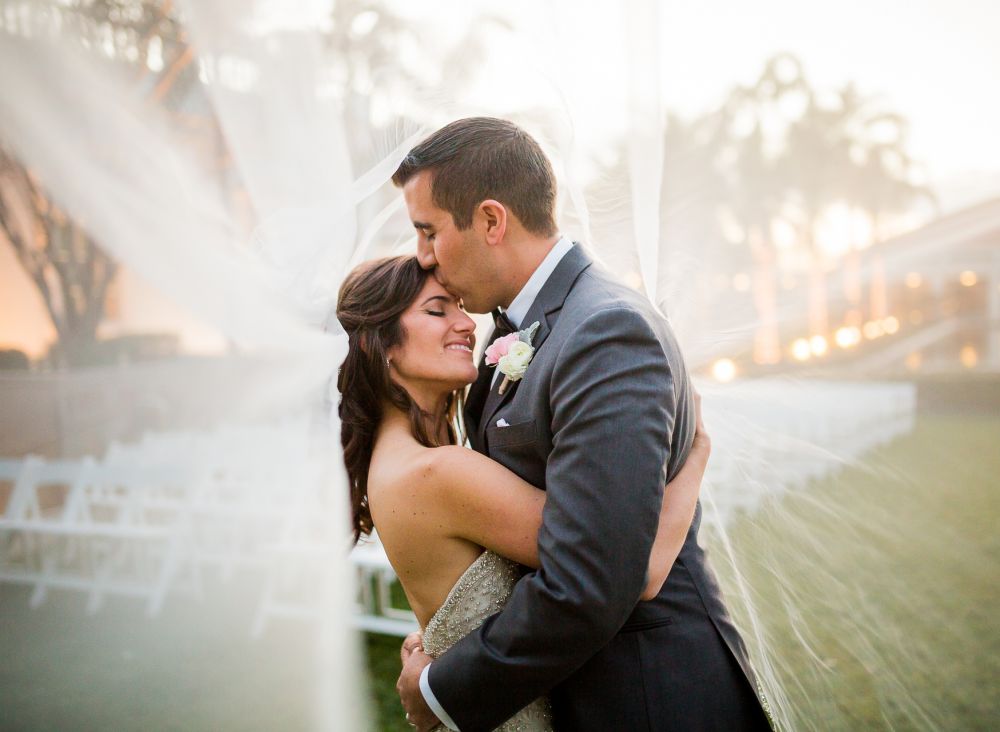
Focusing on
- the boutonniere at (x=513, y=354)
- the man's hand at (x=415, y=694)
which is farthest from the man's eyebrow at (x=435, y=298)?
the man's hand at (x=415, y=694)

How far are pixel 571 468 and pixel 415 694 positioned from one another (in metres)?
0.72

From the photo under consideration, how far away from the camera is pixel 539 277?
2.03m

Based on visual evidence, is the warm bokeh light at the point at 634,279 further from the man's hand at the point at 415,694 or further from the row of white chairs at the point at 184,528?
the row of white chairs at the point at 184,528

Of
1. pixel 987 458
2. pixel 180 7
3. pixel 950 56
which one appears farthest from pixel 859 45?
pixel 987 458

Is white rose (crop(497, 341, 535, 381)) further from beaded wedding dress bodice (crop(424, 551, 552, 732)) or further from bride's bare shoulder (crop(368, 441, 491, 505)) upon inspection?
beaded wedding dress bodice (crop(424, 551, 552, 732))

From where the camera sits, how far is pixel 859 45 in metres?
2.50

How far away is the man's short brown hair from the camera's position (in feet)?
6.39

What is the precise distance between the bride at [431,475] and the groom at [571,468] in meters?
0.09

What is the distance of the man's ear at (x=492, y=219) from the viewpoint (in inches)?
77.0

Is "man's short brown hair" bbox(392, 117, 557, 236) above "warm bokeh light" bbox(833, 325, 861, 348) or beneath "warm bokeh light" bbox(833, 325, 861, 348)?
above

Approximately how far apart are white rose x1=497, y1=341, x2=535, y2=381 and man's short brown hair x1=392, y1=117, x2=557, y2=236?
1.14ft

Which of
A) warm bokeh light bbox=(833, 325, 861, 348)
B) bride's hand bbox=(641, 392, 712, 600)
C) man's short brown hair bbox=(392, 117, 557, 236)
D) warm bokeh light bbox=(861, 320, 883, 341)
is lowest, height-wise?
warm bokeh light bbox=(861, 320, 883, 341)

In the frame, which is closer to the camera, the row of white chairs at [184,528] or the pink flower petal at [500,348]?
the pink flower petal at [500,348]

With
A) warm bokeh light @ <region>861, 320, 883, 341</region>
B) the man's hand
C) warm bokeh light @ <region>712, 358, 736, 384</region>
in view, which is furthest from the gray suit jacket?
warm bokeh light @ <region>861, 320, 883, 341</region>
